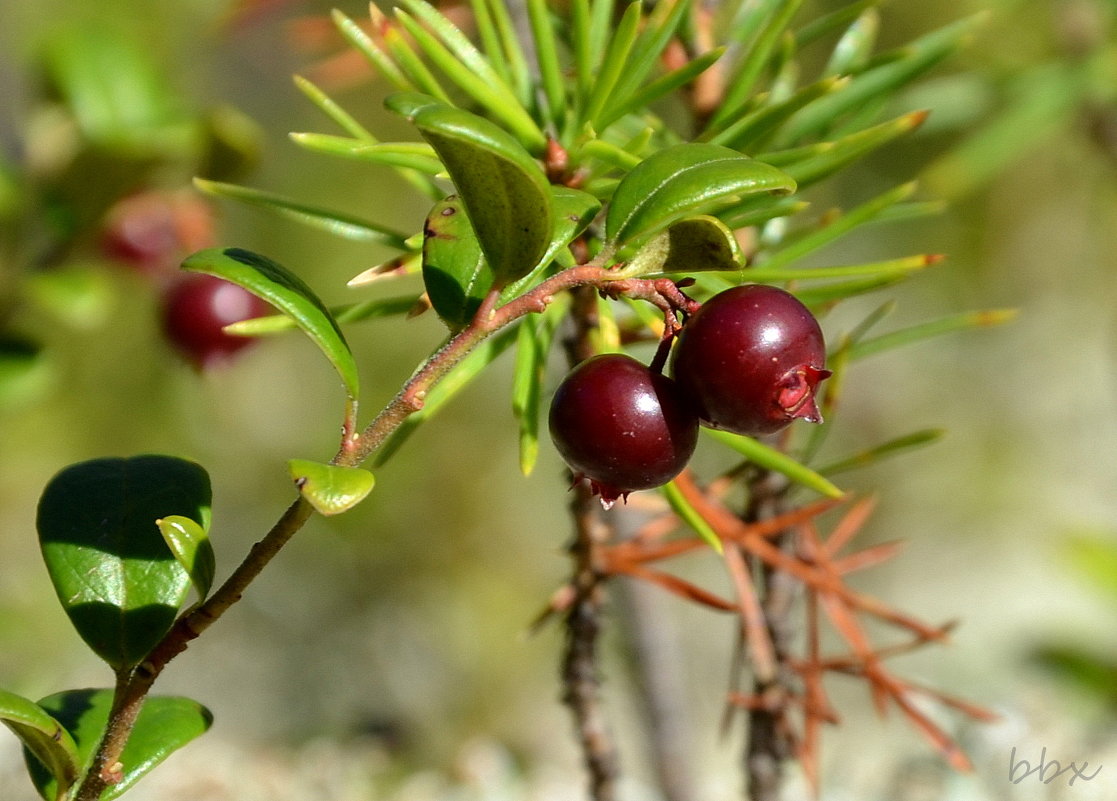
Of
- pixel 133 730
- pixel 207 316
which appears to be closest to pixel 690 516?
pixel 133 730

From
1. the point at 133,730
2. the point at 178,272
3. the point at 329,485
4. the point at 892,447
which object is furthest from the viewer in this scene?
the point at 178,272

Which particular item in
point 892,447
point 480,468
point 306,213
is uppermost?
point 306,213

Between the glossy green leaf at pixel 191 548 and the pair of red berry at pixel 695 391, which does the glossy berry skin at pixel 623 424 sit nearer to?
the pair of red berry at pixel 695 391

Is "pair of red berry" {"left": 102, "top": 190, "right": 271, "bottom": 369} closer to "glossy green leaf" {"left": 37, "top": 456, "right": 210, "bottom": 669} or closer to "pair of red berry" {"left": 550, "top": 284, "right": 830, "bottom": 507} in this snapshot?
"glossy green leaf" {"left": 37, "top": 456, "right": 210, "bottom": 669}

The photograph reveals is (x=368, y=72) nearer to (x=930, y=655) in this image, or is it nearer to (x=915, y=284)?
(x=915, y=284)

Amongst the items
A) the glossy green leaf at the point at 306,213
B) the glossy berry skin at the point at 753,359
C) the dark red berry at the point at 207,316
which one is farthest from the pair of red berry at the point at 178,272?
the glossy berry skin at the point at 753,359

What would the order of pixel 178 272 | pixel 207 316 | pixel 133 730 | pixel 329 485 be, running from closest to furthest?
1. pixel 329 485
2. pixel 133 730
3. pixel 207 316
4. pixel 178 272

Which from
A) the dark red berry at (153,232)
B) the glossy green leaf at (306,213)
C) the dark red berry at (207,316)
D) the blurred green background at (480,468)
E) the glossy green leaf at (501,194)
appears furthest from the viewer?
the blurred green background at (480,468)

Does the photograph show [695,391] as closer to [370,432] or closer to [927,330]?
[370,432]
